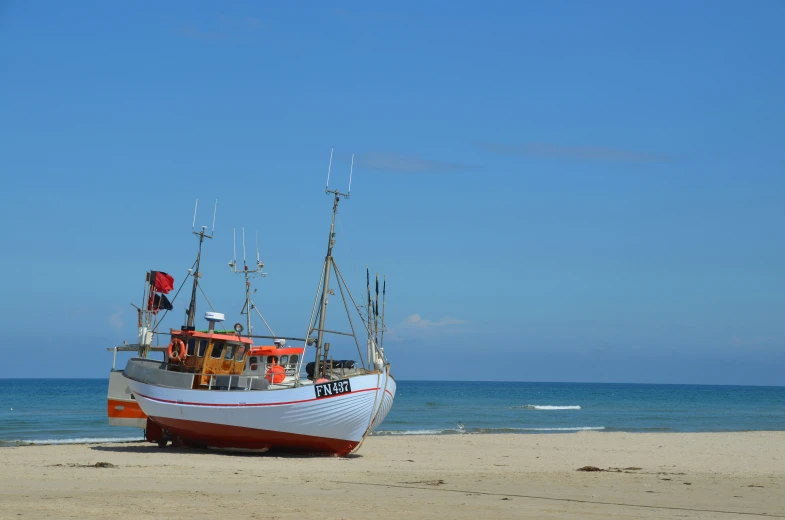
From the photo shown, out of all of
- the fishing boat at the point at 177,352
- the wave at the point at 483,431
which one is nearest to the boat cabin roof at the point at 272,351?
the fishing boat at the point at 177,352

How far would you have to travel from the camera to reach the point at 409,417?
5366cm

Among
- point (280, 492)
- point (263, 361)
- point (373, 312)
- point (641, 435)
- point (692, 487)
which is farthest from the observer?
point (641, 435)

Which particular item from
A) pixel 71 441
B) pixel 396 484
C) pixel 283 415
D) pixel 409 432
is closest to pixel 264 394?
pixel 283 415

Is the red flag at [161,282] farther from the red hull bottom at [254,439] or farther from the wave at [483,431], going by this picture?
the wave at [483,431]

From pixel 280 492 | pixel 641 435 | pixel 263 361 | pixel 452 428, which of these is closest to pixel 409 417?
pixel 452 428

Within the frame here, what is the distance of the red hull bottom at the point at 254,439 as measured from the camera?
22527 mm

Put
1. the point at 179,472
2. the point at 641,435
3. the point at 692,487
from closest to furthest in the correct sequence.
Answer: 1. the point at 692,487
2. the point at 179,472
3. the point at 641,435

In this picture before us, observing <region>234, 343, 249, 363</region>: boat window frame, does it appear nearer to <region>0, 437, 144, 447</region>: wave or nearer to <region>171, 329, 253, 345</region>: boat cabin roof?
<region>171, 329, 253, 345</region>: boat cabin roof

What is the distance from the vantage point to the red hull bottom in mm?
22527

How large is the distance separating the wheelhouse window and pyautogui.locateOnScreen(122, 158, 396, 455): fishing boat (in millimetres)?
27

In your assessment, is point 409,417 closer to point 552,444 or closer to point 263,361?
point 552,444

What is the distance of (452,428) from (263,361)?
19790 mm

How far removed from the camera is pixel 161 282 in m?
28.2

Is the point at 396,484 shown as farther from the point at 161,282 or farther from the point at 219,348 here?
the point at 161,282
